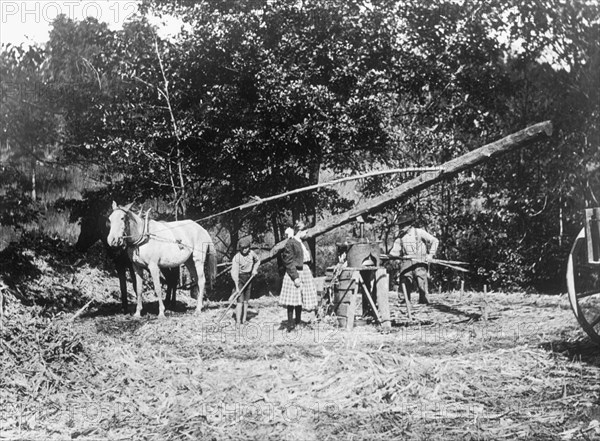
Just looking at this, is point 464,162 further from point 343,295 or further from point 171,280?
point 171,280

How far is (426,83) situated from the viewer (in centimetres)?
1944

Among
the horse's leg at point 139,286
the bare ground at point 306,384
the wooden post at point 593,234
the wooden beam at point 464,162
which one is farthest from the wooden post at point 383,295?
the horse's leg at point 139,286

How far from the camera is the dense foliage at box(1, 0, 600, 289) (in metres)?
17.5

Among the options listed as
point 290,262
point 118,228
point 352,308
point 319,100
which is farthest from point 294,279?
point 319,100

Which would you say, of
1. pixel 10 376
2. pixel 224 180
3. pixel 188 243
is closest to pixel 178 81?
pixel 224 180

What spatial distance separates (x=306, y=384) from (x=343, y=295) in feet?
14.3

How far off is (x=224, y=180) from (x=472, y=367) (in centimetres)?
1208

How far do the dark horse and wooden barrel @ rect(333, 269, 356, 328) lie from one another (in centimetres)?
482

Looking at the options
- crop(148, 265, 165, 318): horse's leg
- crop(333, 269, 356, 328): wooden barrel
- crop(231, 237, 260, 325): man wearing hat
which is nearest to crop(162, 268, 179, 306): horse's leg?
crop(148, 265, 165, 318): horse's leg

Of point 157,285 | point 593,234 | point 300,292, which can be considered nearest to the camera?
point 593,234

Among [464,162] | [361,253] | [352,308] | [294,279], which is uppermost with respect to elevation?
[464,162]

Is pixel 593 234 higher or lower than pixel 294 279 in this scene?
higher

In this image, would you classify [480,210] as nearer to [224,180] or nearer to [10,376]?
[224,180]

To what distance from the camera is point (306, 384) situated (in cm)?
773
